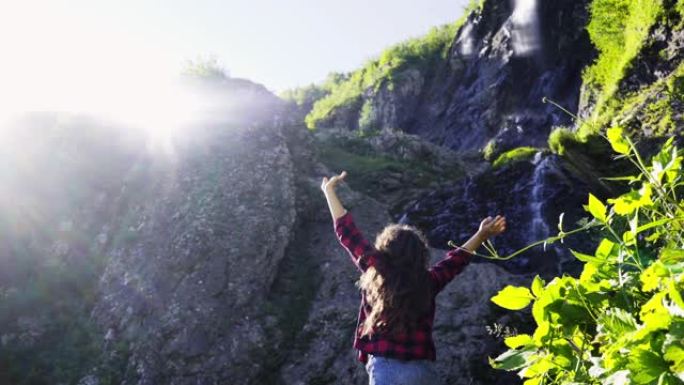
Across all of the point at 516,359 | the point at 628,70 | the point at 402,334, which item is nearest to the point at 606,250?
the point at 516,359

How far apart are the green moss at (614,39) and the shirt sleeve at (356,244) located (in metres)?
8.07

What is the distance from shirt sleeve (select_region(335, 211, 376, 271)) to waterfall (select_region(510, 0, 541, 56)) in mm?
19590

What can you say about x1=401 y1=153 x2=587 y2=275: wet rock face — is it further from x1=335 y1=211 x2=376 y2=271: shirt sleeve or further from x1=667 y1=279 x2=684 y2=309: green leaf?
x1=667 y1=279 x2=684 y2=309: green leaf

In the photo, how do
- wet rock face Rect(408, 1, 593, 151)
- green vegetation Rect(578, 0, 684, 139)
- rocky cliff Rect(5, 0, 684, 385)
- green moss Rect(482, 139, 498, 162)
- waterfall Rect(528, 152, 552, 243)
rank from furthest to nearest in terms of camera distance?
wet rock face Rect(408, 1, 593, 151) < green moss Rect(482, 139, 498, 162) < green vegetation Rect(578, 0, 684, 139) < waterfall Rect(528, 152, 552, 243) < rocky cliff Rect(5, 0, 684, 385)

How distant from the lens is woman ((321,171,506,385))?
354 cm

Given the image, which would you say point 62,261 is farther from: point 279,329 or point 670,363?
point 670,363

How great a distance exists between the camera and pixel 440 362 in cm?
788

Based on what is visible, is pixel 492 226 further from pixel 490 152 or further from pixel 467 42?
pixel 467 42

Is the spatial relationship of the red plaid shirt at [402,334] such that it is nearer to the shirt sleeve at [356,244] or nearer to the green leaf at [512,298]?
the shirt sleeve at [356,244]

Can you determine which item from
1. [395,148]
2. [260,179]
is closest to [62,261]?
[260,179]

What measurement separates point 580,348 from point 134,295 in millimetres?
8900

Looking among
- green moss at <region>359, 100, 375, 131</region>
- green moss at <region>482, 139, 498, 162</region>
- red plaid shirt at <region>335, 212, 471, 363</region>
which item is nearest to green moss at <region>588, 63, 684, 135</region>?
red plaid shirt at <region>335, 212, 471, 363</region>

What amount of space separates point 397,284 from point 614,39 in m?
12.1

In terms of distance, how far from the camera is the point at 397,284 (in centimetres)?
369
